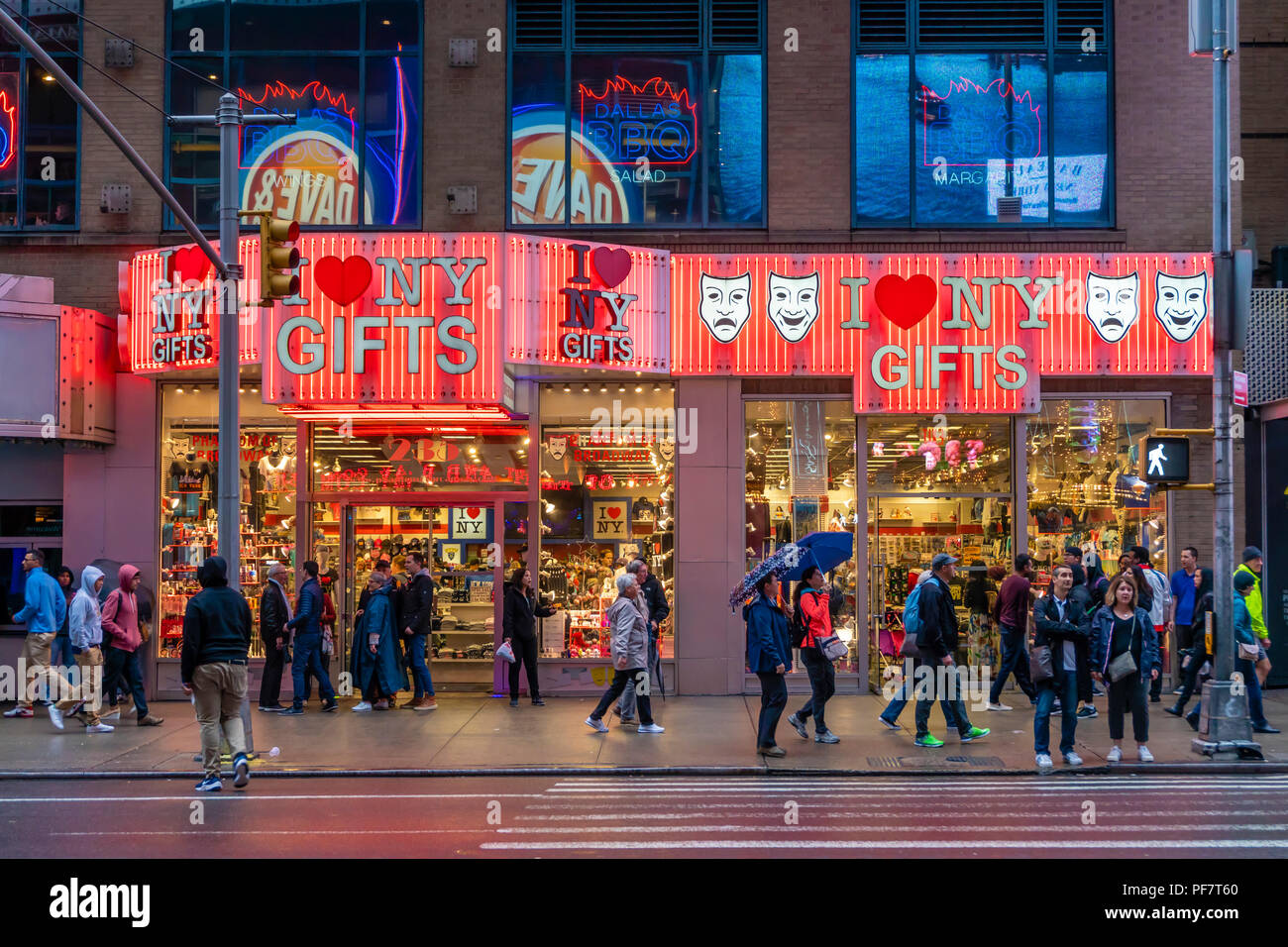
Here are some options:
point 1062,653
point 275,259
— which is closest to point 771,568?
point 1062,653

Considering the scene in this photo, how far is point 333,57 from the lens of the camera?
16.2 metres

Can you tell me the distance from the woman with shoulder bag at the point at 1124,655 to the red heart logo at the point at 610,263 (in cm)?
719

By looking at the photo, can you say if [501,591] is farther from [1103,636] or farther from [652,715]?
[1103,636]

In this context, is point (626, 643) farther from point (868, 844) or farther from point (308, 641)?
point (868, 844)

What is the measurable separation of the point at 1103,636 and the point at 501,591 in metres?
8.02

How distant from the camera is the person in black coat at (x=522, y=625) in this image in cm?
1466

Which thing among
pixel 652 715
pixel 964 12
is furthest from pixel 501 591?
pixel 964 12

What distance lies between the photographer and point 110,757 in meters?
11.9

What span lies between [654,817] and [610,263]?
8074 mm

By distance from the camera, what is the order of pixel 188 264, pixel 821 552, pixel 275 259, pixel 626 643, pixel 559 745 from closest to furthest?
pixel 275 259 < pixel 559 745 < pixel 821 552 < pixel 626 643 < pixel 188 264

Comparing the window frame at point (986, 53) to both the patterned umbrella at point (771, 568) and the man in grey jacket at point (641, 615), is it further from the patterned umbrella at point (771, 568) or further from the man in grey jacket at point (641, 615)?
the patterned umbrella at point (771, 568)

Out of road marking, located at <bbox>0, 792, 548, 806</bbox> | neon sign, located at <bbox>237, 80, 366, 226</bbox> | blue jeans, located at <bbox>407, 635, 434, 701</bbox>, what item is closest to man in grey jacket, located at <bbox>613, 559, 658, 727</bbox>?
blue jeans, located at <bbox>407, 635, 434, 701</bbox>

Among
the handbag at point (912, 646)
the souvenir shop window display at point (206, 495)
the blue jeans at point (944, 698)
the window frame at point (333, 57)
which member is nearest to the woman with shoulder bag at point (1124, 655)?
the blue jeans at point (944, 698)

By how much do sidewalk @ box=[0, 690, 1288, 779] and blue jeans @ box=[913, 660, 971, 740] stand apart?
25 centimetres
